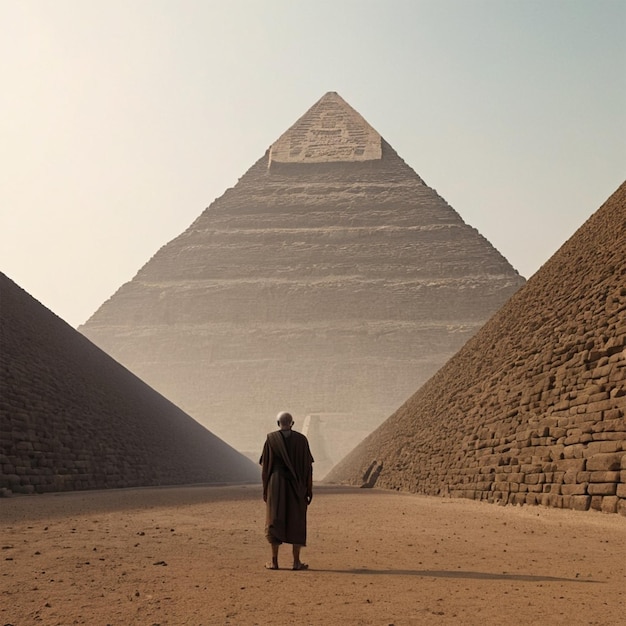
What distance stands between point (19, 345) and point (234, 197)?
7770 centimetres

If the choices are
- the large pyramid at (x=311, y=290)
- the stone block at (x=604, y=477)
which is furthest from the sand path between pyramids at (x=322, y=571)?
the large pyramid at (x=311, y=290)

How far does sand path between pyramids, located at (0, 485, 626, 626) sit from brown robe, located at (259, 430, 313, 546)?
224mm

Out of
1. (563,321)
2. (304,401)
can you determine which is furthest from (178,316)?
(563,321)

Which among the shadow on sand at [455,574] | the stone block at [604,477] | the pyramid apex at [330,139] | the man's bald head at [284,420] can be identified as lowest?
the shadow on sand at [455,574]

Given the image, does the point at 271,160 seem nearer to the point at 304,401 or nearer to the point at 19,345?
the point at 304,401

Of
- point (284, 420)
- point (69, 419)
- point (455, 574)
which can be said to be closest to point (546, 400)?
point (455, 574)

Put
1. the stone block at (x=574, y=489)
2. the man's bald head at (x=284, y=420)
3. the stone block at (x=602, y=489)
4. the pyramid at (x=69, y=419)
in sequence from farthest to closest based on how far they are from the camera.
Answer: the pyramid at (x=69, y=419) → the stone block at (x=574, y=489) → the stone block at (x=602, y=489) → the man's bald head at (x=284, y=420)

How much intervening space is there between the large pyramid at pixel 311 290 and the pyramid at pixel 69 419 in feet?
134

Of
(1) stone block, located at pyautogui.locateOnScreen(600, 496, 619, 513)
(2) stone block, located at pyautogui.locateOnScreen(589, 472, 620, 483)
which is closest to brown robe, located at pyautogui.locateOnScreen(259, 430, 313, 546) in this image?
(1) stone block, located at pyautogui.locateOnScreen(600, 496, 619, 513)

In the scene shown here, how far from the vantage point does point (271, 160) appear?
93.9m

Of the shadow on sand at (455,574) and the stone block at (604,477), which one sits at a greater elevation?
the stone block at (604,477)

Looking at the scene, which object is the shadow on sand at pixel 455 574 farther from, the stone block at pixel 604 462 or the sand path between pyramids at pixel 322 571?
the stone block at pixel 604 462

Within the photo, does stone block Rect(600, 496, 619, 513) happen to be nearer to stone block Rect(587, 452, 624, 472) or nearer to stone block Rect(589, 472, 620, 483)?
stone block Rect(589, 472, 620, 483)

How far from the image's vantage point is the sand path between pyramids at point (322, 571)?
394 cm
